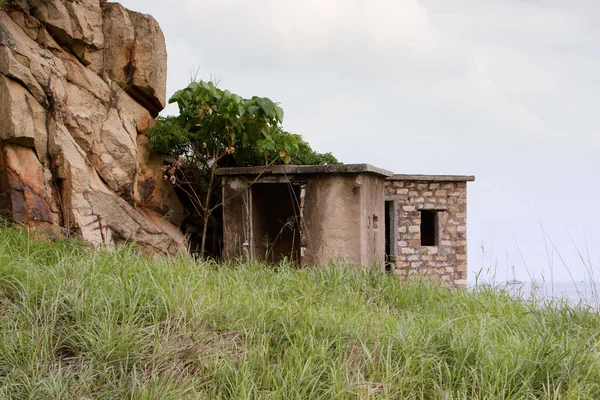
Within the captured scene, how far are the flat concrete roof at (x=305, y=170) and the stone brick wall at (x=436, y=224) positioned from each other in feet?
7.57

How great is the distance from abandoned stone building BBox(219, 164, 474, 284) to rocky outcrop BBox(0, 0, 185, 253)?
4.41 ft

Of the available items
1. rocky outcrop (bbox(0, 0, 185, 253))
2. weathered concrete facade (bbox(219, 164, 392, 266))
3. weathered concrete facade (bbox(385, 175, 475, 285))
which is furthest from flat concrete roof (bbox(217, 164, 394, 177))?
weathered concrete facade (bbox(385, 175, 475, 285))

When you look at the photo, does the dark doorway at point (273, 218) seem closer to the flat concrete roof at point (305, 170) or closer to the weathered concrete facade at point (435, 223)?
the flat concrete roof at point (305, 170)

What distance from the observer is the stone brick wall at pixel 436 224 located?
13547 millimetres

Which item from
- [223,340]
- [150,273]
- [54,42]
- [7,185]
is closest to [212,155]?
[54,42]

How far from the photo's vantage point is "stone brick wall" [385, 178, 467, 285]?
1355cm

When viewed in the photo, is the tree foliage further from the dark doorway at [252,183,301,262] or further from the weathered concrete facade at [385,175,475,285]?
the weathered concrete facade at [385,175,475,285]

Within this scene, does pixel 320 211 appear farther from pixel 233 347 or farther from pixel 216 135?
pixel 233 347

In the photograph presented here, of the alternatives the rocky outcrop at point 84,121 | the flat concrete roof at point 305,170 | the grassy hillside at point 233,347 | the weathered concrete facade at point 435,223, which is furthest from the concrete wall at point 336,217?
the grassy hillside at point 233,347

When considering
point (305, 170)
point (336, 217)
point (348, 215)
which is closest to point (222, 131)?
point (305, 170)

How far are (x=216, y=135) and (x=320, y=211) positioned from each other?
253cm

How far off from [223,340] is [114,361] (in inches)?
34.7

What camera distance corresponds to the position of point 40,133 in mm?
8609

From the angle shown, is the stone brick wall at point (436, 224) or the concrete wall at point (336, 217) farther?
the stone brick wall at point (436, 224)
